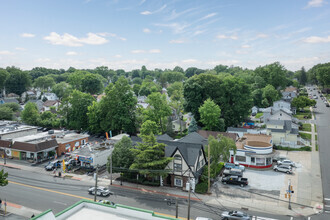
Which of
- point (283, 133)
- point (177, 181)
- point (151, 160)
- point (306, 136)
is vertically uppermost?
point (283, 133)

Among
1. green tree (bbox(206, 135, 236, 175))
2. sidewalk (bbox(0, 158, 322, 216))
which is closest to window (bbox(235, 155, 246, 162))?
green tree (bbox(206, 135, 236, 175))

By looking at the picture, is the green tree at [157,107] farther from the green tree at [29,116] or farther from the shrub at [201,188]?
the green tree at [29,116]

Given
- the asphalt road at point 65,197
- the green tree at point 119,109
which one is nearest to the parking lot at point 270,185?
the asphalt road at point 65,197

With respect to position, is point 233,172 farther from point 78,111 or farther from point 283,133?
point 78,111

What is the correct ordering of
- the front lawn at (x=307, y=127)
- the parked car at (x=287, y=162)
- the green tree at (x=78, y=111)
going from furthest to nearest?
the green tree at (x=78, y=111), the front lawn at (x=307, y=127), the parked car at (x=287, y=162)

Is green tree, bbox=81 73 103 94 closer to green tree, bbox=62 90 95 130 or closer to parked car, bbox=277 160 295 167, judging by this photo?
green tree, bbox=62 90 95 130

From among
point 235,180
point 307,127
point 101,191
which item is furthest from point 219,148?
point 307,127
